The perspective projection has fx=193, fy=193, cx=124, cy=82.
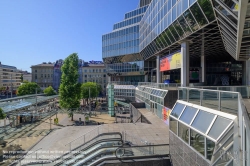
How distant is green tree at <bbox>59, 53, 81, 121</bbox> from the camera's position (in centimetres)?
3180

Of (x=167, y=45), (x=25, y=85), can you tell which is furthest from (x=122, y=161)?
(x=25, y=85)

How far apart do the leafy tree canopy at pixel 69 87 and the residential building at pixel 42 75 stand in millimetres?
72592

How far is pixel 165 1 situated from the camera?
2483cm

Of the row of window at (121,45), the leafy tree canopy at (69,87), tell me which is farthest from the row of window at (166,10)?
the row of window at (121,45)

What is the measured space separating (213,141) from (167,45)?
23.5 metres

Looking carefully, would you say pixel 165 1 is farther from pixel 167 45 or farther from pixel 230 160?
pixel 230 160

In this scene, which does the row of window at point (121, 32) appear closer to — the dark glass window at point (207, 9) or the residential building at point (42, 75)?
→ the dark glass window at point (207, 9)

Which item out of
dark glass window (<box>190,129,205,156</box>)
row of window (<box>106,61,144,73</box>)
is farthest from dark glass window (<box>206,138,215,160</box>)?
row of window (<box>106,61,144,73</box>)

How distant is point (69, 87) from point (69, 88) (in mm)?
166

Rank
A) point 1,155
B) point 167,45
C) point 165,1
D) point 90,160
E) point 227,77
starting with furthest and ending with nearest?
1. point 227,77
2. point 167,45
3. point 165,1
4. point 1,155
5. point 90,160

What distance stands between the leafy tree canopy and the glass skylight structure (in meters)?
24.4

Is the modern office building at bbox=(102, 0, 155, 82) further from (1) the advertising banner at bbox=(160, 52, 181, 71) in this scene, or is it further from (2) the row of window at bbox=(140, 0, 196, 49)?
(1) the advertising banner at bbox=(160, 52, 181, 71)

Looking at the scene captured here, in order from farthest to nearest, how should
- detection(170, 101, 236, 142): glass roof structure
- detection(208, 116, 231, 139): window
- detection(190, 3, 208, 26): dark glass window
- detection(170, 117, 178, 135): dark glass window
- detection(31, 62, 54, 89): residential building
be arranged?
detection(31, 62, 54, 89): residential building < detection(190, 3, 208, 26): dark glass window < detection(170, 117, 178, 135): dark glass window < detection(170, 101, 236, 142): glass roof structure < detection(208, 116, 231, 139): window

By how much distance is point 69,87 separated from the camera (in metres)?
32.0
